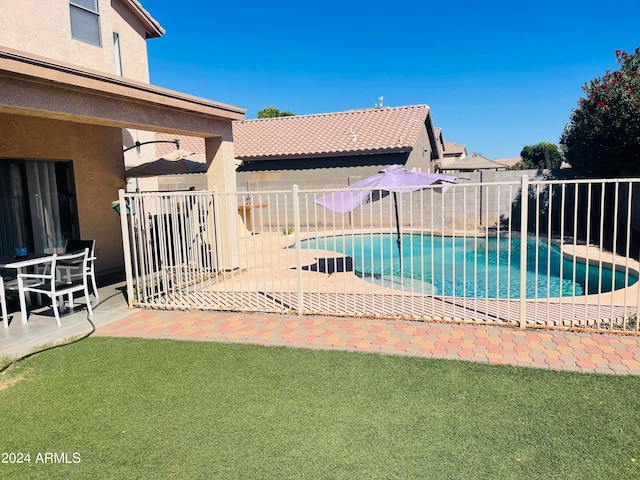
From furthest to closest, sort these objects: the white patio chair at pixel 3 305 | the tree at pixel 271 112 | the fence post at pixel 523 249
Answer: the tree at pixel 271 112, the white patio chair at pixel 3 305, the fence post at pixel 523 249

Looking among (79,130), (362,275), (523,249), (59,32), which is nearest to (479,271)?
(362,275)

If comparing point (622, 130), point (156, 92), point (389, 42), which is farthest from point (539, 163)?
point (156, 92)

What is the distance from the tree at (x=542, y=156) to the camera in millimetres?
62572

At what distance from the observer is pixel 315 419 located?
4.30 m

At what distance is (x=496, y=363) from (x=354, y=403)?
2.00 meters

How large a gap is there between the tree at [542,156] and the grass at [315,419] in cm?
6289

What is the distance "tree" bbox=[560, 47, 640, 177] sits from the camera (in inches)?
514

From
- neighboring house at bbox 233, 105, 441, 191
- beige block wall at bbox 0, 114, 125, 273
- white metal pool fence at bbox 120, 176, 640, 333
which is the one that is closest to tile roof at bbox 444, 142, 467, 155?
neighboring house at bbox 233, 105, 441, 191

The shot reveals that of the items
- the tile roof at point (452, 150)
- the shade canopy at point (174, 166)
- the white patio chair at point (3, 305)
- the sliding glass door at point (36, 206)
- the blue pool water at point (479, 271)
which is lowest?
the blue pool water at point (479, 271)

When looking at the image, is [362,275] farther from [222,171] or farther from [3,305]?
[3,305]

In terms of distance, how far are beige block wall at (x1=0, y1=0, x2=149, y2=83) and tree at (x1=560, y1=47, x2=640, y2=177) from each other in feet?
48.4

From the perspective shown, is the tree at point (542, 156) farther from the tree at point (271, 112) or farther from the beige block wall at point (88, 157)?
the beige block wall at point (88, 157)

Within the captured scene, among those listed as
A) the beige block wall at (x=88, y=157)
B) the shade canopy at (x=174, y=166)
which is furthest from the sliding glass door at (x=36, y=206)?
the shade canopy at (x=174, y=166)

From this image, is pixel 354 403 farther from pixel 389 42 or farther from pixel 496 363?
pixel 389 42
